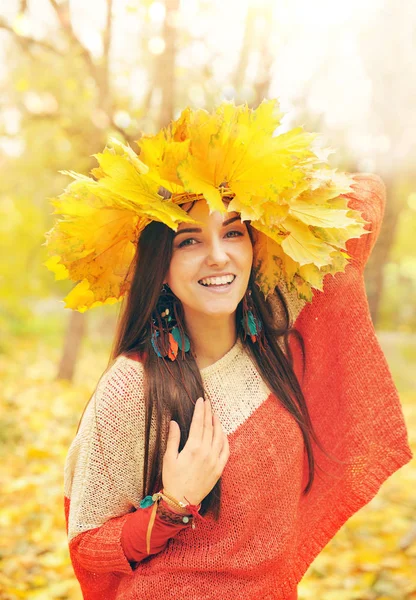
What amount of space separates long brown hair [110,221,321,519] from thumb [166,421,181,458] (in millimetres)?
42

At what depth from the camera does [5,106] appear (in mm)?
7250

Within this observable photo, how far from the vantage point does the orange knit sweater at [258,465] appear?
1813 millimetres

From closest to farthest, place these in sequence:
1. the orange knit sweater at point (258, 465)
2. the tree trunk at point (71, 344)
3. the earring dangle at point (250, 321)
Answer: the orange knit sweater at point (258, 465)
the earring dangle at point (250, 321)
the tree trunk at point (71, 344)

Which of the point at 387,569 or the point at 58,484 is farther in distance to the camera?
the point at 58,484

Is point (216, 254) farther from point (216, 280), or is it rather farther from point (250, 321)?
point (250, 321)

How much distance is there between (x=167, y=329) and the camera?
6.71 ft

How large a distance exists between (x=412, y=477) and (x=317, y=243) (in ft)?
12.6

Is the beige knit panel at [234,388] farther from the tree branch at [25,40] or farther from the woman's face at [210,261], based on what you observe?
the tree branch at [25,40]

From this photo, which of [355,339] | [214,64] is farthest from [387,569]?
[214,64]

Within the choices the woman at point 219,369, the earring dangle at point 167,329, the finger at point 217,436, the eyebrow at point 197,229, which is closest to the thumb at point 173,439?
the woman at point 219,369

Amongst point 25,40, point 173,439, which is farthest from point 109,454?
point 25,40

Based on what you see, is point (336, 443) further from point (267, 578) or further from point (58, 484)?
point (58, 484)

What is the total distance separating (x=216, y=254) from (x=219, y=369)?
435 mm

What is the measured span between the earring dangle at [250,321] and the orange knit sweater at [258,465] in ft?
0.21
